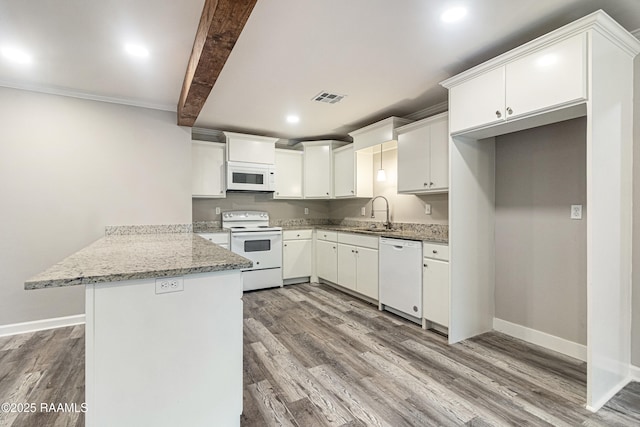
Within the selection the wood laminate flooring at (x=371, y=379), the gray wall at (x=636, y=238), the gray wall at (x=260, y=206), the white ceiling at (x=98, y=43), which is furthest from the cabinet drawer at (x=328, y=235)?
the gray wall at (x=636, y=238)

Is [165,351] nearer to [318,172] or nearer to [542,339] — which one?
[542,339]

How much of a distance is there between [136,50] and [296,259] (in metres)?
3.26

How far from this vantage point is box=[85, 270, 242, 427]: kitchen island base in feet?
4.03

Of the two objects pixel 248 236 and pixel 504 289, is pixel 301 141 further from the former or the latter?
pixel 504 289

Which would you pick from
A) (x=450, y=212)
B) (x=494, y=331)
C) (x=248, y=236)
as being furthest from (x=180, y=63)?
(x=494, y=331)

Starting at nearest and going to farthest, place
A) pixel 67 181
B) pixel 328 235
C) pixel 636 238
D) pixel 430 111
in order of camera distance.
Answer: pixel 636 238 → pixel 67 181 → pixel 430 111 → pixel 328 235

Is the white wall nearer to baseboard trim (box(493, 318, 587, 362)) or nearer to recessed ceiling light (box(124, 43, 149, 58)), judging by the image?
recessed ceiling light (box(124, 43, 149, 58))

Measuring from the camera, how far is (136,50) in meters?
2.26

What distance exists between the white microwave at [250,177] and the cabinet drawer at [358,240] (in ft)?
4.43

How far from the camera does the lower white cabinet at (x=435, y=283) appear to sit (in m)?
2.71

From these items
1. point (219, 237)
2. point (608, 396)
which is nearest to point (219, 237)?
point (219, 237)

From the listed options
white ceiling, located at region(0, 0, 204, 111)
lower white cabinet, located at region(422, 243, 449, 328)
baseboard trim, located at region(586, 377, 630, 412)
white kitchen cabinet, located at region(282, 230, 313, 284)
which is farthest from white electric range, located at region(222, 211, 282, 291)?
baseboard trim, located at region(586, 377, 630, 412)

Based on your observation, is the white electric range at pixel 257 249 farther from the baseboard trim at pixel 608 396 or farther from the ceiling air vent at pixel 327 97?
the baseboard trim at pixel 608 396

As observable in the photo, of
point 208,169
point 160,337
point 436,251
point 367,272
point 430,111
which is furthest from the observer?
point 208,169
